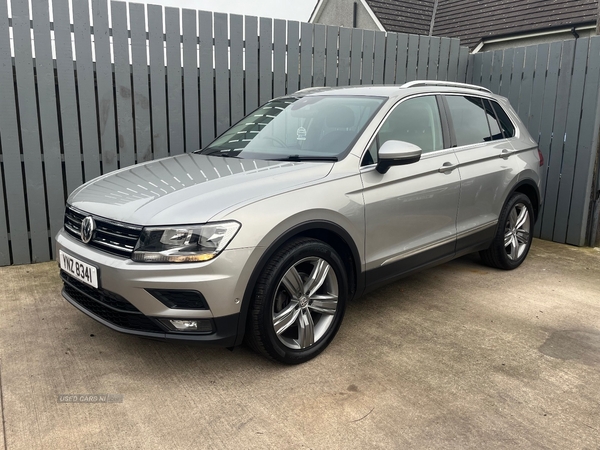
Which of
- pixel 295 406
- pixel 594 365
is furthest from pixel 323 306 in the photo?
pixel 594 365

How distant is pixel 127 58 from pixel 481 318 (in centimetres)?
420

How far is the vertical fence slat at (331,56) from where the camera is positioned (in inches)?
245

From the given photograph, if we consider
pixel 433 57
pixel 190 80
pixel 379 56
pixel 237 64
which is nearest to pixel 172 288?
pixel 190 80

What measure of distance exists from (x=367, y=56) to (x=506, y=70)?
1867 millimetres

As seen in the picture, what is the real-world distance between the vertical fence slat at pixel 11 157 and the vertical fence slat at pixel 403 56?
4.53m

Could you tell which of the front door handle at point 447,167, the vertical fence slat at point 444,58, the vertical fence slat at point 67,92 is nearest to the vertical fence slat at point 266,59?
the vertical fence slat at point 67,92

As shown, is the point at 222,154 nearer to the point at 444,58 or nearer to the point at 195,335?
the point at 195,335

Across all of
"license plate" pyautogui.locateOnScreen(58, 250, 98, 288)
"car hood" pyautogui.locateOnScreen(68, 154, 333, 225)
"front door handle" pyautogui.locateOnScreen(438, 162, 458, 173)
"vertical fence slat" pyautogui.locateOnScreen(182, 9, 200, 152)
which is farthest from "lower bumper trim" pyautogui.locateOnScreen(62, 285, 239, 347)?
"vertical fence slat" pyautogui.locateOnScreen(182, 9, 200, 152)

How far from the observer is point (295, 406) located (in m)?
2.73

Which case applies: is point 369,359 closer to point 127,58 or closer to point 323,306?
point 323,306

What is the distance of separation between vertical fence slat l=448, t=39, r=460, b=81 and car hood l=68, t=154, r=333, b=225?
4.71m

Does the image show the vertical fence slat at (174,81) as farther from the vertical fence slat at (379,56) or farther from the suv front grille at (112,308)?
the suv front grille at (112,308)

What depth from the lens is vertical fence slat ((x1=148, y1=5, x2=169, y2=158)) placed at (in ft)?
17.2

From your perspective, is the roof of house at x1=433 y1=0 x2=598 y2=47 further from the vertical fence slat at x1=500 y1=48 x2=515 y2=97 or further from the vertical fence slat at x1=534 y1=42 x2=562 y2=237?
the vertical fence slat at x1=534 y1=42 x2=562 y2=237
